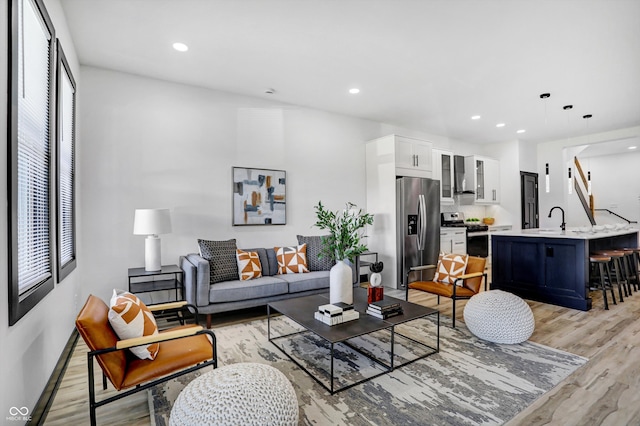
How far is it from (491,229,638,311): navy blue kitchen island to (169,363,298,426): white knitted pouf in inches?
157

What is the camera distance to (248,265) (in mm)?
3961

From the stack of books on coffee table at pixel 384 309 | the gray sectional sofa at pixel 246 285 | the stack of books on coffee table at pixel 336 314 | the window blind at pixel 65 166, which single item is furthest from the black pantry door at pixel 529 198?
the window blind at pixel 65 166

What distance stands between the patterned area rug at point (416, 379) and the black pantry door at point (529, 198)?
18.1 ft

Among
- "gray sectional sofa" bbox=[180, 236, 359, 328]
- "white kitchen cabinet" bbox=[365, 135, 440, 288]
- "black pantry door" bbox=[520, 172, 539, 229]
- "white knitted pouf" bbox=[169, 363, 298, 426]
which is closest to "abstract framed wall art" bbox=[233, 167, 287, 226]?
"gray sectional sofa" bbox=[180, 236, 359, 328]

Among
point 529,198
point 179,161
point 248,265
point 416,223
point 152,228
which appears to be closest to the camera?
point 152,228

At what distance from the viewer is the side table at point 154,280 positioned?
3432 mm

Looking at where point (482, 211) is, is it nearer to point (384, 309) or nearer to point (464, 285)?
point (464, 285)

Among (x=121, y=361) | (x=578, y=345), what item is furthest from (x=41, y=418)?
(x=578, y=345)

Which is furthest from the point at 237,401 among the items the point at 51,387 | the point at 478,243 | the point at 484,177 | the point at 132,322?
the point at 484,177

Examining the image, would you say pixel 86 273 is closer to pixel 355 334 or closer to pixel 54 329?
pixel 54 329

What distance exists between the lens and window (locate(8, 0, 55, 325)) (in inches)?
62.4

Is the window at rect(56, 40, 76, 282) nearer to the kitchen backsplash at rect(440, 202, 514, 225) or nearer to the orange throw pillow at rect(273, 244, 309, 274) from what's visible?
the orange throw pillow at rect(273, 244, 309, 274)

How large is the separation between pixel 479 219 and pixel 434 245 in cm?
286

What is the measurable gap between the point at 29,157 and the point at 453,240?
6.15 metres
